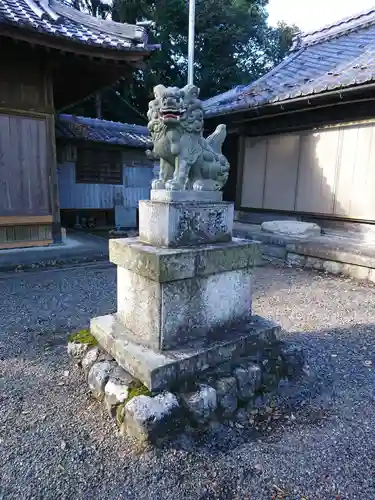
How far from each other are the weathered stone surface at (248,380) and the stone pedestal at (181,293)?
0.44ft

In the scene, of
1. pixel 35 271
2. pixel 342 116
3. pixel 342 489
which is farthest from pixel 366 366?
pixel 342 116

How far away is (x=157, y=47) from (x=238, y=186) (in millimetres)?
4220

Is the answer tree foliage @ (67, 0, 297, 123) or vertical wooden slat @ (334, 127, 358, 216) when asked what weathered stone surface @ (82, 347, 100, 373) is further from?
tree foliage @ (67, 0, 297, 123)

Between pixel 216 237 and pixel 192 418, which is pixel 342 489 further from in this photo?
pixel 216 237

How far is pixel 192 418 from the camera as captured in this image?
6.61 ft

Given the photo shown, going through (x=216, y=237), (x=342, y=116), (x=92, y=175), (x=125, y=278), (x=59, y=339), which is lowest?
(x=59, y=339)

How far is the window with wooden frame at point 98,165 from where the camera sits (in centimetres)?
1010

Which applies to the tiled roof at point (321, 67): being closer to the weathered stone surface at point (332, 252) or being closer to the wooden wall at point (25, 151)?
the weathered stone surface at point (332, 252)

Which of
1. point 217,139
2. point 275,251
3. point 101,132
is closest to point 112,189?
point 101,132

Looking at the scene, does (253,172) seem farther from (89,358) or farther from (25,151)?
(89,358)

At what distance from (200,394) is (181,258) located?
86 centimetres

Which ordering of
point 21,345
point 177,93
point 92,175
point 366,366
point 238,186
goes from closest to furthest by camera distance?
point 177,93
point 366,366
point 21,345
point 238,186
point 92,175

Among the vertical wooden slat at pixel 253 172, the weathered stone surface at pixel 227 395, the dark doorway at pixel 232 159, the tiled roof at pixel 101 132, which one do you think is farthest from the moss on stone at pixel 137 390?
the tiled roof at pixel 101 132

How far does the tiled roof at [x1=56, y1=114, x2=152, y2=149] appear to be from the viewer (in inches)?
367
